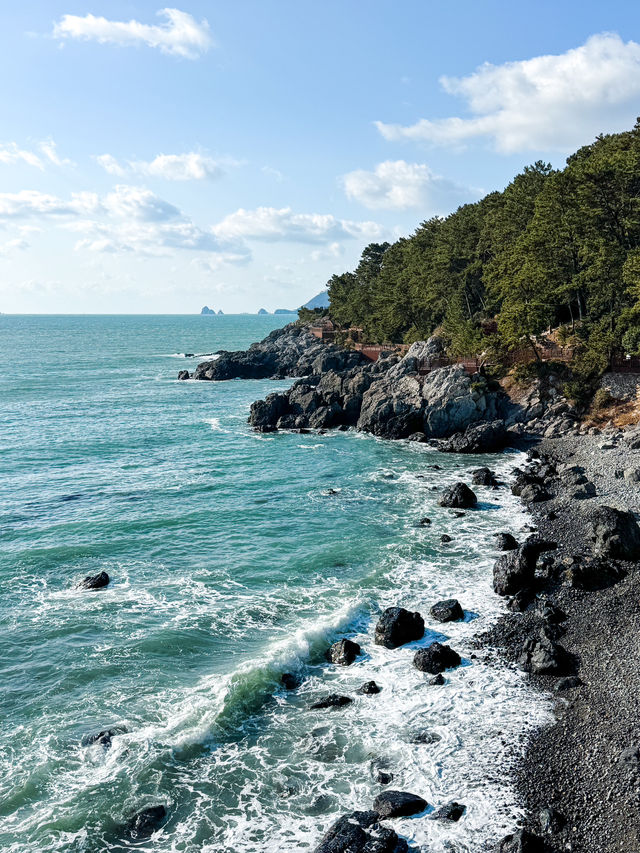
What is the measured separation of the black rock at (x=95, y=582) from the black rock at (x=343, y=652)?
14.6 meters

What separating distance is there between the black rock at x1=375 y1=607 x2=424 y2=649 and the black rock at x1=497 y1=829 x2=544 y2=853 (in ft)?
35.1

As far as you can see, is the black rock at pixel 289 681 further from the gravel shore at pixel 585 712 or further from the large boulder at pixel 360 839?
the gravel shore at pixel 585 712

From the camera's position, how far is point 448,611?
28125 millimetres

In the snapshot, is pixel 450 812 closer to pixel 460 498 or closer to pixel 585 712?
pixel 585 712

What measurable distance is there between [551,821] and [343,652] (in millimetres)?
10872

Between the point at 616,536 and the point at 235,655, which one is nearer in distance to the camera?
the point at 235,655

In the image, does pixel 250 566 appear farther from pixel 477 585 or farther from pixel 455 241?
pixel 455 241

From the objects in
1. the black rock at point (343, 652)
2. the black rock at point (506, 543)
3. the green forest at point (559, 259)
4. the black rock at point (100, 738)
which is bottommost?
the black rock at point (100, 738)

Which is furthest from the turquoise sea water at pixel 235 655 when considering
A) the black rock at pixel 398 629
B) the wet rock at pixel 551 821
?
the wet rock at pixel 551 821

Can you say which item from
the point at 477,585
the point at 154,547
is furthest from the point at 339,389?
the point at 477,585

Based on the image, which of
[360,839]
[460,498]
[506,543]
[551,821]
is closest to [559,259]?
[460,498]

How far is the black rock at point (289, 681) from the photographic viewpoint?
24.2 m

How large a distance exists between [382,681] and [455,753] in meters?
4.71

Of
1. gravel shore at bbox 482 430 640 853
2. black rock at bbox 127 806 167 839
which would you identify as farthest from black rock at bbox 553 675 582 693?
black rock at bbox 127 806 167 839
